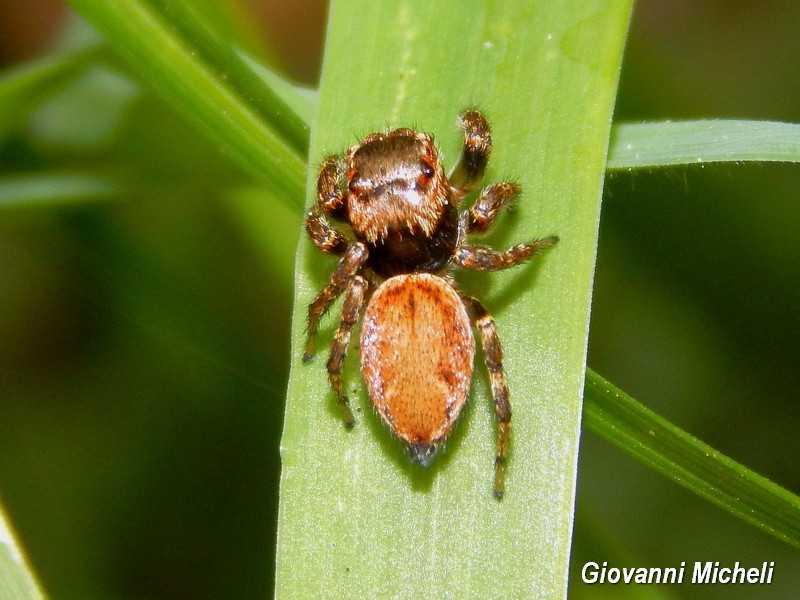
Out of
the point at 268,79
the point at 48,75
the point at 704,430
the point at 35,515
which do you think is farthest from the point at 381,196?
the point at 35,515

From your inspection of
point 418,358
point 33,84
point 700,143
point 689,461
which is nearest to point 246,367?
point 418,358

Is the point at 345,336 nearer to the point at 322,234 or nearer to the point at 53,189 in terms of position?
the point at 322,234

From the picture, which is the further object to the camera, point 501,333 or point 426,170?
point 426,170

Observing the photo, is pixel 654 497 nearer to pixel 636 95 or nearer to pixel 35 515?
pixel 636 95

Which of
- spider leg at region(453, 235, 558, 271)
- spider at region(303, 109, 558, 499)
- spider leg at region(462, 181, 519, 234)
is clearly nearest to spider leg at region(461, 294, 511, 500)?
spider at region(303, 109, 558, 499)

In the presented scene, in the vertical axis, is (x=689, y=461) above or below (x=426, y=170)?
below

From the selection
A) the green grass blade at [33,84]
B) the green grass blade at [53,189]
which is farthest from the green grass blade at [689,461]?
the green grass blade at [33,84]

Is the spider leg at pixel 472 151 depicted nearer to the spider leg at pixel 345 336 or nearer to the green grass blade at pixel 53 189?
the spider leg at pixel 345 336
